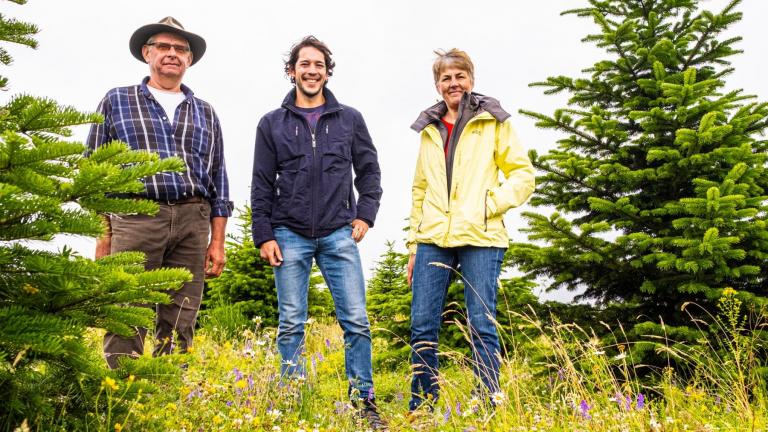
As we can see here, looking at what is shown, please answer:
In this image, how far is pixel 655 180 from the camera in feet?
18.2

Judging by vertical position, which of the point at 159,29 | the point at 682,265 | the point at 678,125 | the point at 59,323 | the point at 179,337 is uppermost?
the point at 159,29

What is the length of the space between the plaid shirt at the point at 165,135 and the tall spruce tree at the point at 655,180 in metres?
3.02

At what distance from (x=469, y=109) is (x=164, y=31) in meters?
2.35

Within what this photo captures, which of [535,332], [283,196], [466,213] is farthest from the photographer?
[535,332]

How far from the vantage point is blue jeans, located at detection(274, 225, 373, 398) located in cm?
427

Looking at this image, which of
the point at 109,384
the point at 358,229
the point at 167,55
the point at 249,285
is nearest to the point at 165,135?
the point at 167,55

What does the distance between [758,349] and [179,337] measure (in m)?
4.78

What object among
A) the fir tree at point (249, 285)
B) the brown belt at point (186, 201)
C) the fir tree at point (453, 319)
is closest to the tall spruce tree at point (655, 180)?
A: the fir tree at point (453, 319)

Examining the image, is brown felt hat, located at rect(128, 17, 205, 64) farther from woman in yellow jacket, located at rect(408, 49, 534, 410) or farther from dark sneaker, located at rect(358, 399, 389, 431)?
dark sneaker, located at rect(358, 399, 389, 431)

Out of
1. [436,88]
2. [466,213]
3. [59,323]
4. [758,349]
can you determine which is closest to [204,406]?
[59,323]

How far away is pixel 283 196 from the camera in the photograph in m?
4.38

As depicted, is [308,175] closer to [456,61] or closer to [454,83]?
[454,83]

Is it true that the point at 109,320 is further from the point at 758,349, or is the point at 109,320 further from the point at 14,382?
the point at 758,349

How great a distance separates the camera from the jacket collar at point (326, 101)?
179 inches
